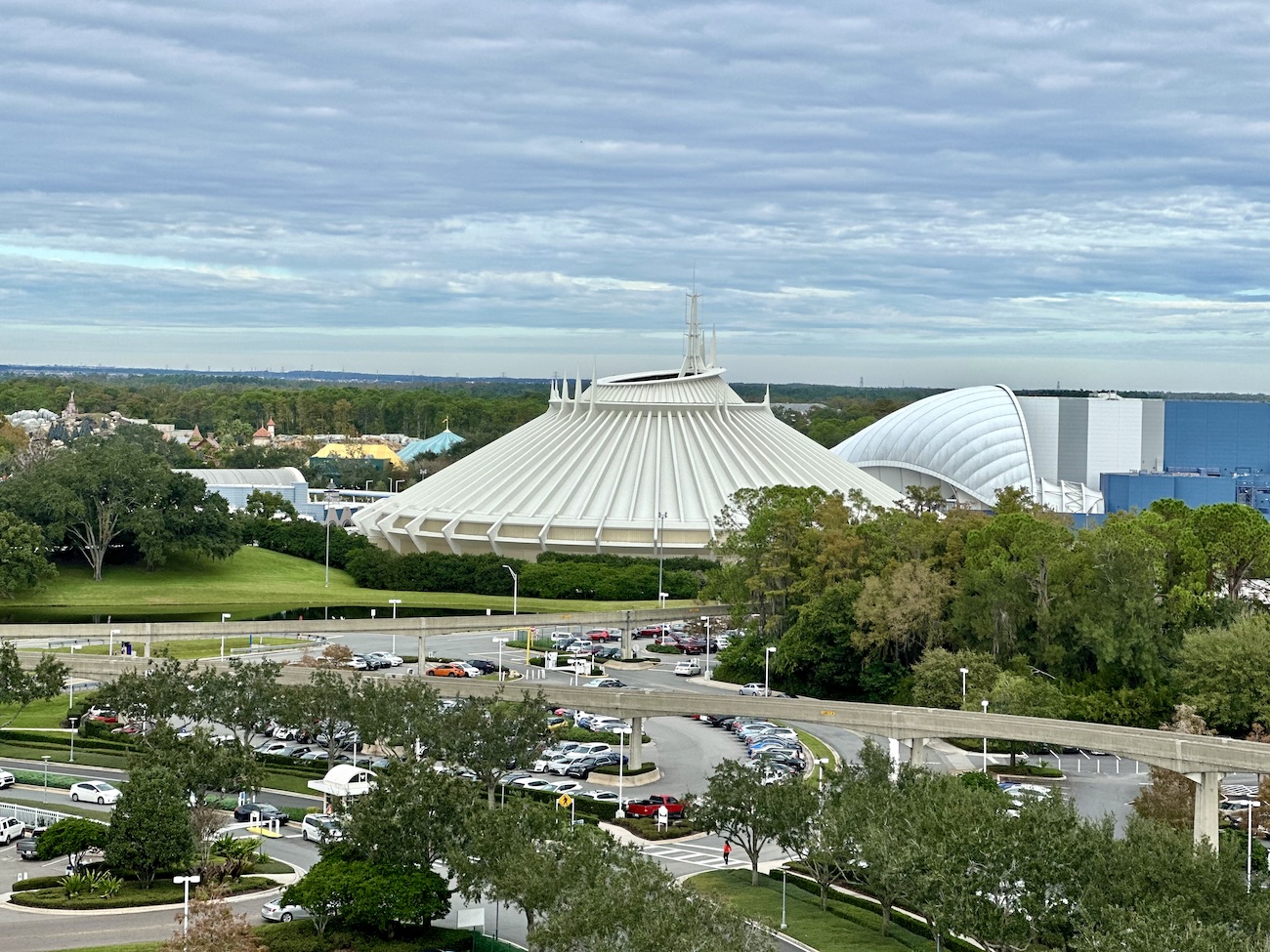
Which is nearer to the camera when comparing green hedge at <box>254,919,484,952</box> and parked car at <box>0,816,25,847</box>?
green hedge at <box>254,919,484,952</box>

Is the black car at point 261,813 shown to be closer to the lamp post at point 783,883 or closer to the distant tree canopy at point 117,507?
the lamp post at point 783,883

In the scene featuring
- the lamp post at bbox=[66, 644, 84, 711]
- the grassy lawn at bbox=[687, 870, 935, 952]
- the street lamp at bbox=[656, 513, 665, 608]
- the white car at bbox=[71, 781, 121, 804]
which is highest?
the street lamp at bbox=[656, 513, 665, 608]

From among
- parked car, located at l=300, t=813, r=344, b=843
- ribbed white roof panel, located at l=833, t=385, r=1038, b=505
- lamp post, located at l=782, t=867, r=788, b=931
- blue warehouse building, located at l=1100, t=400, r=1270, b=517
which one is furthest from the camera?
blue warehouse building, located at l=1100, t=400, r=1270, b=517

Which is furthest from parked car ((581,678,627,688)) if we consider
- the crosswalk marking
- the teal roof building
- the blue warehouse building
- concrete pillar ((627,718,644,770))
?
the teal roof building

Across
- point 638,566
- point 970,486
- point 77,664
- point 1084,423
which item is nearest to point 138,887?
point 77,664

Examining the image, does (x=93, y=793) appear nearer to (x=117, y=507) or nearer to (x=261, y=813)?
(x=261, y=813)

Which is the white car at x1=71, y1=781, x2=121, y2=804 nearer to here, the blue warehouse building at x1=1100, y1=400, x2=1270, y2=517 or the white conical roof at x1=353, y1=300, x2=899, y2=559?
the white conical roof at x1=353, y1=300, x2=899, y2=559
